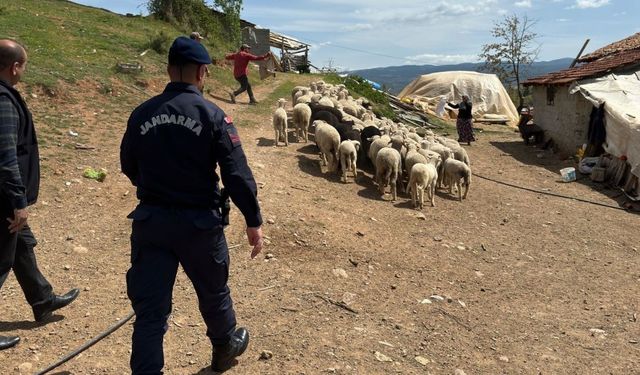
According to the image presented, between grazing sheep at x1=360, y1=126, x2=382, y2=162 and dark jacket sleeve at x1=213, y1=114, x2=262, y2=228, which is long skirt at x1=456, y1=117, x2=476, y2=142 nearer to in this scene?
grazing sheep at x1=360, y1=126, x2=382, y2=162

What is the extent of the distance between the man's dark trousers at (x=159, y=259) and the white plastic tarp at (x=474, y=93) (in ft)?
77.1

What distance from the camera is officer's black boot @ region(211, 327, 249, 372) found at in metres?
3.40

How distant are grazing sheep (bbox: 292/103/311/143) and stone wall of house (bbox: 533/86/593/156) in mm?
8666

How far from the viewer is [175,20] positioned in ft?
87.6

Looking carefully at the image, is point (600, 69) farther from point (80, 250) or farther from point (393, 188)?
point (80, 250)

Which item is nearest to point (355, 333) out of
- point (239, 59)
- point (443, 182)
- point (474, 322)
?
point (474, 322)

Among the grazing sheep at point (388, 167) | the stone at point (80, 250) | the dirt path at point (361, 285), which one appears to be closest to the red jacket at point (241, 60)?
the dirt path at point (361, 285)

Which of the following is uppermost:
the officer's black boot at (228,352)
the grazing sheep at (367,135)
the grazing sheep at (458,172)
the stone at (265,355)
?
the grazing sheep at (367,135)

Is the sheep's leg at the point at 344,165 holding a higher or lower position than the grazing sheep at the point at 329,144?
lower

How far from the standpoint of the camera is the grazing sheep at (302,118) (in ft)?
35.9

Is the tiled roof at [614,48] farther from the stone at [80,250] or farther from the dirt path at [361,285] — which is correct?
the stone at [80,250]

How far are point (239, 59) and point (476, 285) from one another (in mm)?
10549

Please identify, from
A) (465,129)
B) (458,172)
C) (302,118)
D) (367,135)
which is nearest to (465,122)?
(465,129)

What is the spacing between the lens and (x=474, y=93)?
2636 centimetres
